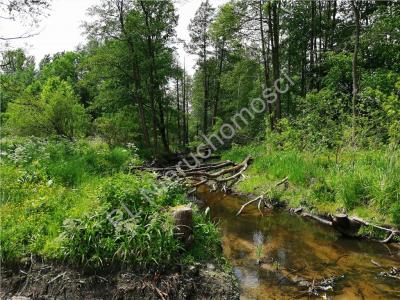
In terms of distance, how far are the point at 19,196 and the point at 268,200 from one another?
23.7ft

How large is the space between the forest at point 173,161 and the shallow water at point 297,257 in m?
0.13

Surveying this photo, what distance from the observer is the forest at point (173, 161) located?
207 inches

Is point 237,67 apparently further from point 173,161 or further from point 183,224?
point 183,224

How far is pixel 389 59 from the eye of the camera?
62.3 ft

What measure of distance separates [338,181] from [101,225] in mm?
6868

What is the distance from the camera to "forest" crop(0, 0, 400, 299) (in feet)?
17.2

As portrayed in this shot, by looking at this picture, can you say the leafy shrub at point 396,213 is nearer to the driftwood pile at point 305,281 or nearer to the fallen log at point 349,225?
the fallen log at point 349,225

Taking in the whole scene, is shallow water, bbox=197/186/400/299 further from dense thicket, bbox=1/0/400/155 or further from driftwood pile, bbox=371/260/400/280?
dense thicket, bbox=1/0/400/155

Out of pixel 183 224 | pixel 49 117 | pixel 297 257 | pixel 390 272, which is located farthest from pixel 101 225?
pixel 49 117

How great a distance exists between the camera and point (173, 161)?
22250 millimetres

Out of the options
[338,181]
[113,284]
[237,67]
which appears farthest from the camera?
[237,67]

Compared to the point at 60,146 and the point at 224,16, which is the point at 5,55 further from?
the point at 224,16

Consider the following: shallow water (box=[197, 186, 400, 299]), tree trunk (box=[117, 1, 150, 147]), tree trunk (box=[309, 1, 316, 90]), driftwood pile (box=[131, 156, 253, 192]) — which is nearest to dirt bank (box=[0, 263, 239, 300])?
shallow water (box=[197, 186, 400, 299])

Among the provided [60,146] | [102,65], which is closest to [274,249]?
[60,146]
